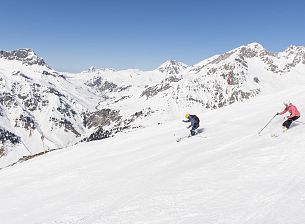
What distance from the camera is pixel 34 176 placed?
25.5 metres

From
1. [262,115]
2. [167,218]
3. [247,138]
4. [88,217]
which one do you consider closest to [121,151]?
[247,138]

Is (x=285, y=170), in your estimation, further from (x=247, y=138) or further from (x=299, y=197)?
(x=247, y=138)

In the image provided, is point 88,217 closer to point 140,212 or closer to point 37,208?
point 140,212

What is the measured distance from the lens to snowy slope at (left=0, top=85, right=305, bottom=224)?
447 inches

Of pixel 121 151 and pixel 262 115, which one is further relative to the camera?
pixel 262 115

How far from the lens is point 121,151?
97.2ft

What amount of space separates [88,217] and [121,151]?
1615 centimetres

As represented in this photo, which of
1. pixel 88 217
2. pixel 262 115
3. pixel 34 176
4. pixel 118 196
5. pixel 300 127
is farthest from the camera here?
pixel 262 115

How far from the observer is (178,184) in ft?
50.2

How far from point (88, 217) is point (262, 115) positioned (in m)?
23.2

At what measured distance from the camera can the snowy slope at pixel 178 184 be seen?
11.4 metres

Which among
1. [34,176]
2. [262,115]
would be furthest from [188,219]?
[262,115]

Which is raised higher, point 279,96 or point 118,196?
point 279,96

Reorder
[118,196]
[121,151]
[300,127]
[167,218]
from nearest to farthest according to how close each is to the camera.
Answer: [167,218], [118,196], [300,127], [121,151]
